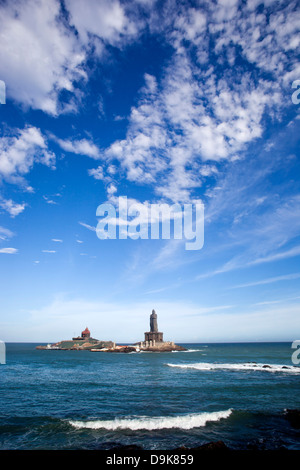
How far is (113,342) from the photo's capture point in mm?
136000

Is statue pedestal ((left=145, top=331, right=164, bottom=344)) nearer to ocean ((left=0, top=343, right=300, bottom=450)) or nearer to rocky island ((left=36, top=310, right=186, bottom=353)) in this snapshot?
rocky island ((left=36, top=310, right=186, bottom=353))

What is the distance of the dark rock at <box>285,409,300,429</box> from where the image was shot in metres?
18.3

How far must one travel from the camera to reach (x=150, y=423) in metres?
17.8

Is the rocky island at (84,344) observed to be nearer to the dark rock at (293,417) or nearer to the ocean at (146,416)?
the ocean at (146,416)

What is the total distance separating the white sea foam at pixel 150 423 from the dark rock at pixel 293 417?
5.39 m

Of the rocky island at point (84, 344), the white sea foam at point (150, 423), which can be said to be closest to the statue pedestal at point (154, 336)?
the rocky island at point (84, 344)

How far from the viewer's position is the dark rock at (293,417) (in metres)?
18.3

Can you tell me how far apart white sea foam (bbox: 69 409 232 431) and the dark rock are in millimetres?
5391

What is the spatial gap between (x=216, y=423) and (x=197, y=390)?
41.1 feet

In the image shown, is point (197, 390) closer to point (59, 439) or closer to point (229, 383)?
point (229, 383)

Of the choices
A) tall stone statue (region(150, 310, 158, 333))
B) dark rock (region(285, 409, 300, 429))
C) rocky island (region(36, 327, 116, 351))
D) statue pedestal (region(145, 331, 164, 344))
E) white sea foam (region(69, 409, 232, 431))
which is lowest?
rocky island (region(36, 327, 116, 351))

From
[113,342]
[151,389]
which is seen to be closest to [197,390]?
[151,389]

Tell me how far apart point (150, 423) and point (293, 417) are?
11.5 meters

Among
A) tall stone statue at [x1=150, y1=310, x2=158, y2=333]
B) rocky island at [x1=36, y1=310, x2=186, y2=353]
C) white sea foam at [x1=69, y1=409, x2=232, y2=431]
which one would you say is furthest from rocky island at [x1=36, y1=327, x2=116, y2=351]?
white sea foam at [x1=69, y1=409, x2=232, y2=431]
